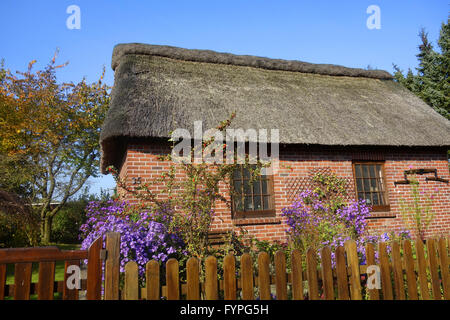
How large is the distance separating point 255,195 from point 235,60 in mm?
4740

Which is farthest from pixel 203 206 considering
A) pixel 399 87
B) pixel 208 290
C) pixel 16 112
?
pixel 16 112

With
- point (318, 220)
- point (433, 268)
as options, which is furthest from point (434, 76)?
point (433, 268)

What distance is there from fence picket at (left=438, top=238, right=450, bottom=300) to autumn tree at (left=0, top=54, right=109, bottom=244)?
12.8 m

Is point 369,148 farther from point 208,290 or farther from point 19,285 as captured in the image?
point 19,285

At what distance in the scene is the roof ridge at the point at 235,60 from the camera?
8117 millimetres

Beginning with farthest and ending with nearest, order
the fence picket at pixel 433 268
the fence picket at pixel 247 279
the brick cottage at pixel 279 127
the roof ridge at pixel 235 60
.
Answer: the roof ridge at pixel 235 60 < the brick cottage at pixel 279 127 < the fence picket at pixel 433 268 < the fence picket at pixel 247 279

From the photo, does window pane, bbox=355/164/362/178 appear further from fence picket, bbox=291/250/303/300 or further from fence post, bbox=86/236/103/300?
fence post, bbox=86/236/103/300

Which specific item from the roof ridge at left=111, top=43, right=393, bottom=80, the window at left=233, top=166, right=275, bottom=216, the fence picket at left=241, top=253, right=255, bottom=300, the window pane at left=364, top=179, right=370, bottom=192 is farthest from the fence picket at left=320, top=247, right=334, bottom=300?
the roof ridge at left=111, top=43, right=393, bottom=80

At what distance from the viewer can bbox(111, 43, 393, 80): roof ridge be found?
812 cm

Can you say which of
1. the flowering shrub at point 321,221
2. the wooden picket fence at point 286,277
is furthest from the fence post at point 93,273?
the flowering shrub at point 321,221

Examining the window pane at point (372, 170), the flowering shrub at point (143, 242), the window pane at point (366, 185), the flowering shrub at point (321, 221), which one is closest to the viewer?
the flowering shrub at point (143, 242)

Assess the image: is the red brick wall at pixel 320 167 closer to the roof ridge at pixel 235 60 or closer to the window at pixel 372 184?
the window at pixel 372 184

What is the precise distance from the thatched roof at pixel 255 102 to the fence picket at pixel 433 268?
12.3ft

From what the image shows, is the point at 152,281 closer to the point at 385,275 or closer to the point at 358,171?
the point at 385,275
